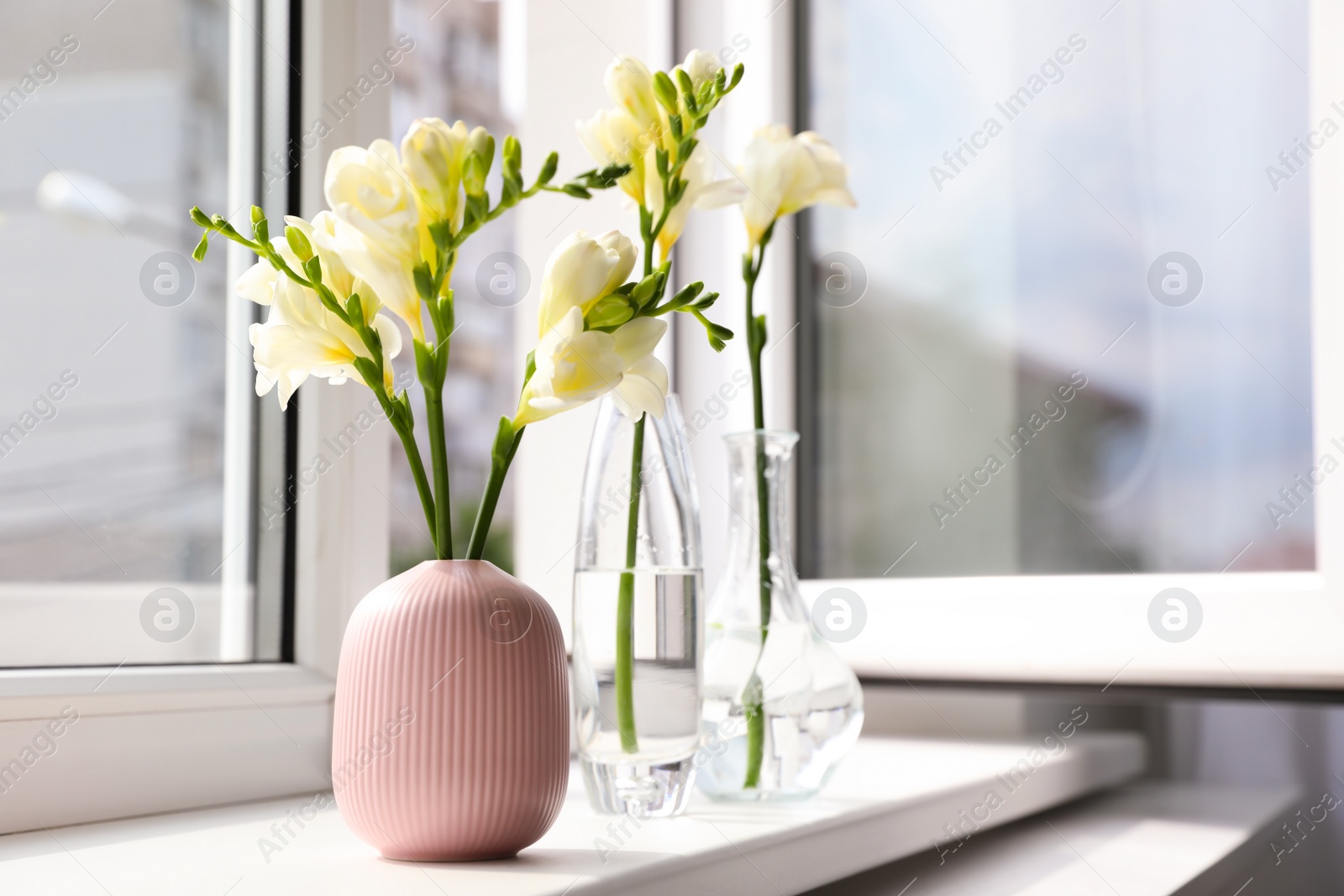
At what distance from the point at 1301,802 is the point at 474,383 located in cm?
603

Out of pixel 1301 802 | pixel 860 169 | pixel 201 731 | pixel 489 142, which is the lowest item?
pixel 1301 802

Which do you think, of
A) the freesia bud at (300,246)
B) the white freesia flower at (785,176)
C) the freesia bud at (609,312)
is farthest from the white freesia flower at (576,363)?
the white freesia flower at (785,176)

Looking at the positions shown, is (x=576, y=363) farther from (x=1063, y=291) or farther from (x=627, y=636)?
(x=1063, y=291)

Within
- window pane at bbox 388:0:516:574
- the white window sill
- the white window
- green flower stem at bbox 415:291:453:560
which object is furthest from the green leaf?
window pane at bbox 388:0:516:574

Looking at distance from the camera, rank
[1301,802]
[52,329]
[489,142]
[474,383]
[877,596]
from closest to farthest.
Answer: [489,142] → [52,329] → [1301,802] → [877,596] → [474,383]

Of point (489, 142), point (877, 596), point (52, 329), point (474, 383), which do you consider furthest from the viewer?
point (474, 383)

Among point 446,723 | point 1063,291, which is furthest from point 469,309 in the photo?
point 446,723

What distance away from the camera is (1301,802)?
1.02m

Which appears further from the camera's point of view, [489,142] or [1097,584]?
[1097,584]

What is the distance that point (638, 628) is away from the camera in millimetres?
620

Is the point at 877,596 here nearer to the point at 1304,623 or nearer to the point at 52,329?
the point at 1304,623

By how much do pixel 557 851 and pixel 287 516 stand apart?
355mm

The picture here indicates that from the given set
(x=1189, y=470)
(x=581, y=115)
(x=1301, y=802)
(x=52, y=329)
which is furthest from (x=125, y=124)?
(x=1301, y=802)

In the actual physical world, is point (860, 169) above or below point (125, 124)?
above
